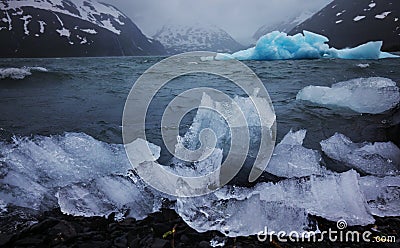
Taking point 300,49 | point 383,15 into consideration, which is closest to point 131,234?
point 300,49

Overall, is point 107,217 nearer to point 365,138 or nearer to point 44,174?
point 44,174

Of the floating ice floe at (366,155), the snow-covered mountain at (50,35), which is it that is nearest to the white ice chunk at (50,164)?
the floating ice floe at (366,155)

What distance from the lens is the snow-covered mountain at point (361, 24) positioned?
66438mm

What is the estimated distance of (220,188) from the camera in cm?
274

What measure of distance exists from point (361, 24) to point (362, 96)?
87704 mm

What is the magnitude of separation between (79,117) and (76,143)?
252 centimetres

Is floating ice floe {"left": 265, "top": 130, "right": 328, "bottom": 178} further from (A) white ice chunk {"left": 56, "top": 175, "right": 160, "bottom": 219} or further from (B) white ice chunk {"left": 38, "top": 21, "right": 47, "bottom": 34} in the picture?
(B) white ice chunk {"left": 38, "top": 21, "right": 47, "bottom": 34}

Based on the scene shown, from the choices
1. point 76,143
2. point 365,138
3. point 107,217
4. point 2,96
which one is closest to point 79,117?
point 76,143

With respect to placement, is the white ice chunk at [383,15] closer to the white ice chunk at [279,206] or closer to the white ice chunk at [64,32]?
the white ice chunk at [279,206]

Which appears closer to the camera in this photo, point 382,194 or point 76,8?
point 382,194

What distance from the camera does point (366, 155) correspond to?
11.2 ft

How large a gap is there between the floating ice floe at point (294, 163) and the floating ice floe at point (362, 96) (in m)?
2.86

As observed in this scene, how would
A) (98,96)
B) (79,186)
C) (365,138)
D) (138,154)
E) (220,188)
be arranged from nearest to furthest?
1. (79,186)
2. (220,188)
3. (138,154)
4. (365,138)
5. (98,96)

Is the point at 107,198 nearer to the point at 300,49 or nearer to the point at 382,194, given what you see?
the point at 382,194
